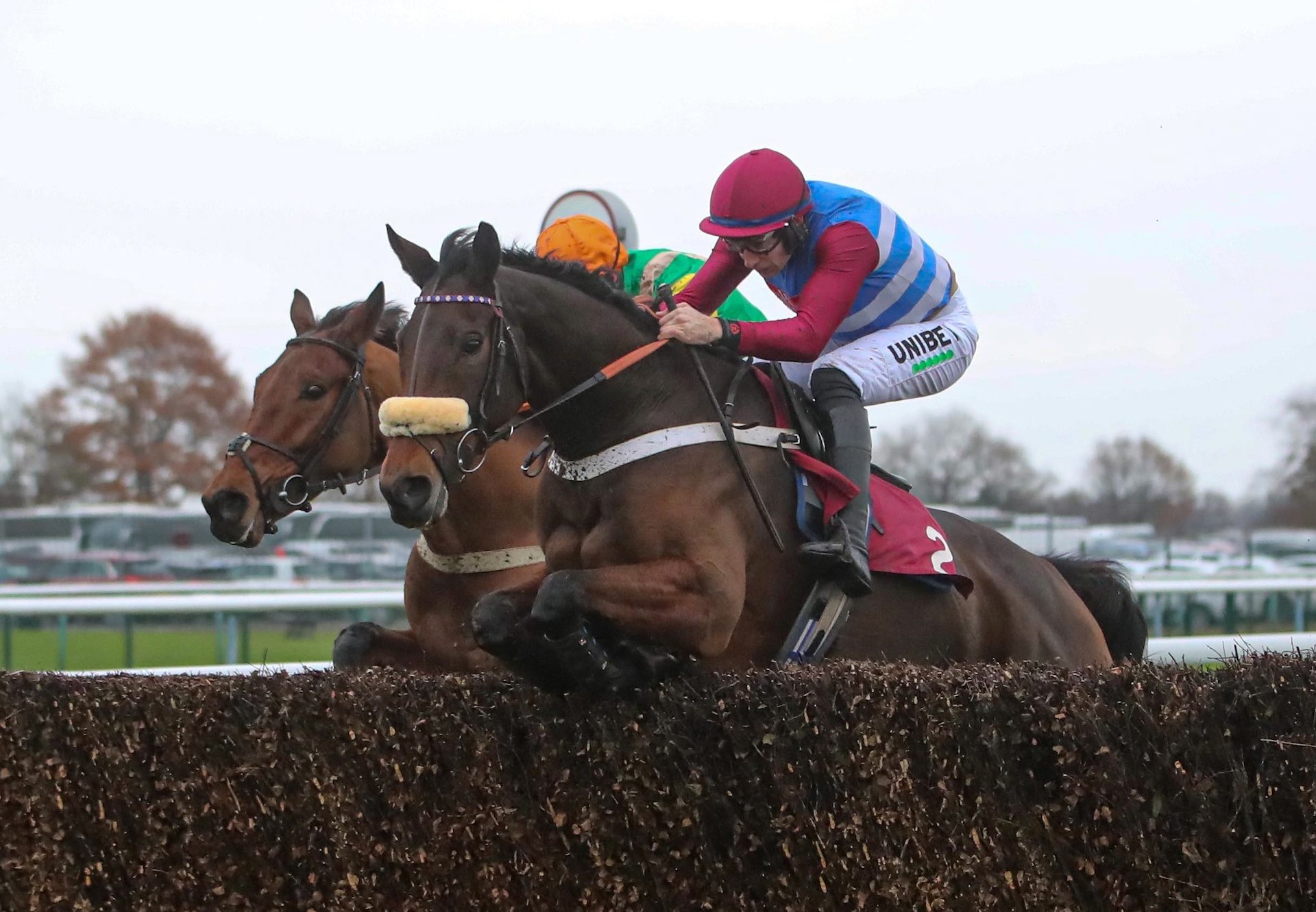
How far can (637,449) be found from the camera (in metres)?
3.46

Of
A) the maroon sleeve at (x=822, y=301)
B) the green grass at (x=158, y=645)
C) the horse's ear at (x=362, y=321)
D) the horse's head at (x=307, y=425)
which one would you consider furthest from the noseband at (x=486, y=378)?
the green grass at (x=158, y=645)

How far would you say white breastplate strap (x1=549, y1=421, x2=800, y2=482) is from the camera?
3449 millimetres

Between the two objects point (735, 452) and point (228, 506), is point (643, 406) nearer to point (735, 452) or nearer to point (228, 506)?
point (735, 452)

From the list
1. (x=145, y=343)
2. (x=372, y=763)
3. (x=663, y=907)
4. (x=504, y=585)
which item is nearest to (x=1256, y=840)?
(x=663, y=907)

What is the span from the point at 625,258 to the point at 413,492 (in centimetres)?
196

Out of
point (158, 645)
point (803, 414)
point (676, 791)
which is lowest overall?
point (158, 645)

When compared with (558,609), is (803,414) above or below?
above

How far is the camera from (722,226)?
12.6ft

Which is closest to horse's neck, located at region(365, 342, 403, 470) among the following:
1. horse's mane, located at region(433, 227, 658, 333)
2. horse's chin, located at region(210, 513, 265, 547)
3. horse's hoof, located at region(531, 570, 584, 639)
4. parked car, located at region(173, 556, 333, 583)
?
horse's chin, located at region(210, 513, 265, 547)

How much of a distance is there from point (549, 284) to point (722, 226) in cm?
55

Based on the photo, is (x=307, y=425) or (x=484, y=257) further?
(x=307, y=425)

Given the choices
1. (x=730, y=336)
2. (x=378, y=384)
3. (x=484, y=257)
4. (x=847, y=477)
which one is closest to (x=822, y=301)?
(x=730, y=336)

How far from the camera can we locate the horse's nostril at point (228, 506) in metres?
4.13

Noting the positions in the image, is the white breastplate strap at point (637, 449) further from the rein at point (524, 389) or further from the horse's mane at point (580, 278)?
the horse's mane at point (580, 278)
